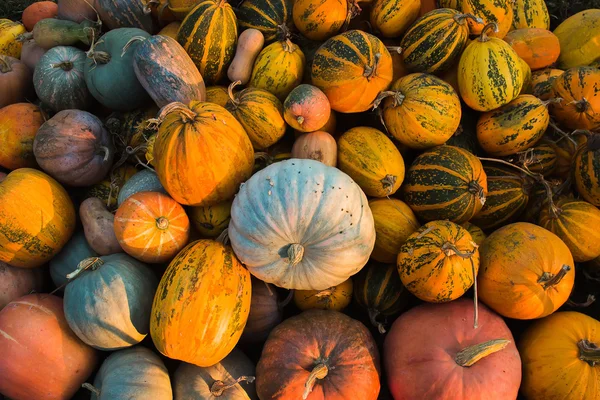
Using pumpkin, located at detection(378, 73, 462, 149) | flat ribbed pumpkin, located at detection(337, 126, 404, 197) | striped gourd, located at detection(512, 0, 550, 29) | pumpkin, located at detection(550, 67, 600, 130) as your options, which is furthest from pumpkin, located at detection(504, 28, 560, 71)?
flat ribbed pumpkin, located at detection(337, 126, 404, 197)

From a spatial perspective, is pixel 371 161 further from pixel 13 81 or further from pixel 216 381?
pixel 13 81

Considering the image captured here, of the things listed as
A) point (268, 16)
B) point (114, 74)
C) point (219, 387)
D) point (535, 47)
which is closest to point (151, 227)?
point (219, 387)

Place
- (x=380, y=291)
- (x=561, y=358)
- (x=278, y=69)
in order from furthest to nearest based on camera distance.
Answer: (x=278, y=69), (x=380, y=291), (x=561, y=358)

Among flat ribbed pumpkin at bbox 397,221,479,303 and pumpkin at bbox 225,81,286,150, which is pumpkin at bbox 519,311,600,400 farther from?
pumpkin at bbox 225,81,286,150

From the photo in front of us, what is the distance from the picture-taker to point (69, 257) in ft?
7.85

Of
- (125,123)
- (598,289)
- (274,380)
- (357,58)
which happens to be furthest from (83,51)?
(598,289)

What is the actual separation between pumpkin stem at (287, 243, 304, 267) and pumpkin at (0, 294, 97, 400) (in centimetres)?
118

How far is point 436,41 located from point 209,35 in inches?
53.3

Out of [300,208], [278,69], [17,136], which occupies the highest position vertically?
[278,69]

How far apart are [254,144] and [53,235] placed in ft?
3.90

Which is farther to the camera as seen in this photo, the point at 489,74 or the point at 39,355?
the point at 489,74

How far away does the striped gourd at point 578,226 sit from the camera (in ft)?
7.41

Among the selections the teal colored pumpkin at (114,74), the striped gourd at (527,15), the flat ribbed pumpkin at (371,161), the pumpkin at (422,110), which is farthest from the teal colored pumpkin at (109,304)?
the striped gourd at (527,15)

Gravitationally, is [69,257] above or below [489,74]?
below
